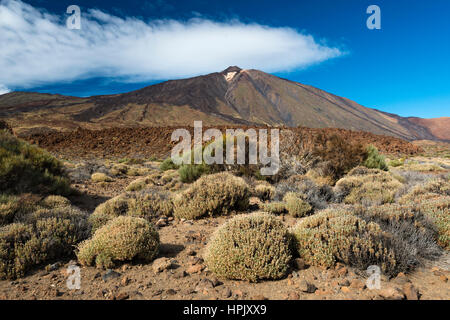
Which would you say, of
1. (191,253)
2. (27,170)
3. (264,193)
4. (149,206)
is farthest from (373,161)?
(27,170)

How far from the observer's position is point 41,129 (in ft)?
171

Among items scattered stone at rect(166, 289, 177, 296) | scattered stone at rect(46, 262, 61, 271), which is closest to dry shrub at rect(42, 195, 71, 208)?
scattered stone at rect(46, 262, 61, 271)

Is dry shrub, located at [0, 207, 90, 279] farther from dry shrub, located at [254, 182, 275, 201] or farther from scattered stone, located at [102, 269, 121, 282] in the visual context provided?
dry shrub, located at [254, 182, 275, 201]

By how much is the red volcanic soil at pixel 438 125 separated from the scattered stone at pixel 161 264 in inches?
8507

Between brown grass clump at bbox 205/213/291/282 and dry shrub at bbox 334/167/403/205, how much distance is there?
3705 millimetres

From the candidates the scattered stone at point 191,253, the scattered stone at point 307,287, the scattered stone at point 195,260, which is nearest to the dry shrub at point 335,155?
the scattered stone at point 191,253

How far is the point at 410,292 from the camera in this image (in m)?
2.83

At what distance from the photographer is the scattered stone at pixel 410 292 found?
2.78m

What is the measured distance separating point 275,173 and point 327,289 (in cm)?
688

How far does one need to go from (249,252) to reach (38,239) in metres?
2.97

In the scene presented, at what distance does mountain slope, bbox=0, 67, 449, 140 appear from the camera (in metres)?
106

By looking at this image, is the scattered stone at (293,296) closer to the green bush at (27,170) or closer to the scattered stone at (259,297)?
the scattered stone at (259,297)
